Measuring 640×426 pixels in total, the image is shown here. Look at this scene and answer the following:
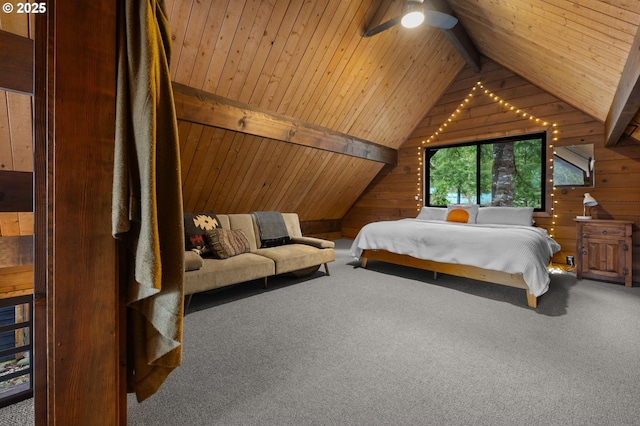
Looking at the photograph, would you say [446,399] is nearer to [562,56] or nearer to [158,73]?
[158,73]

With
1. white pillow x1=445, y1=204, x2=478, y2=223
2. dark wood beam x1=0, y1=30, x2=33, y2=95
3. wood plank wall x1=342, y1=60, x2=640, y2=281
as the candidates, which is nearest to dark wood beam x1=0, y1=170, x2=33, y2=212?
dark wood beam x1=0, y1=30, x2=33, y2=95

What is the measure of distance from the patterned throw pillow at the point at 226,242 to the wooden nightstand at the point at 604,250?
3.88m

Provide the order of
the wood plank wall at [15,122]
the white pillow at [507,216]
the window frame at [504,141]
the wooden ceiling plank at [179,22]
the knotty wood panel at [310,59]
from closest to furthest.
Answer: the wood plank wall at [15,122] → the wooden ceiling plank at [179,22] → the knotty wood panel at [310,59] → the white pillow at [507,216] → the window frame at [504,141]

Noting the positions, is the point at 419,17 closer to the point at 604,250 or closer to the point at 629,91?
the point at 629,91

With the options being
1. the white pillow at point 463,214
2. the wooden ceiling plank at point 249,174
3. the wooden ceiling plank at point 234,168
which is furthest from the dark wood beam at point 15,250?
the white pillow at point 463,214

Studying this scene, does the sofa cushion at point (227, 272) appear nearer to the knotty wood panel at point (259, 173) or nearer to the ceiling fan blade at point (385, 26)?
the knotty wood panel at point (259, 173)

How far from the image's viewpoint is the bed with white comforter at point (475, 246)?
→ 2633 mm

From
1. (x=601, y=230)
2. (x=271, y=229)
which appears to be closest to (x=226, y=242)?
(x=271, y=229)

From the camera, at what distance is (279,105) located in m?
3.55

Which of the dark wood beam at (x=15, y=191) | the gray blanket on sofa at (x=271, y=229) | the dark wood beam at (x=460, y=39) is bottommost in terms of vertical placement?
the gray blanket on sofa at (x=271, y=229)

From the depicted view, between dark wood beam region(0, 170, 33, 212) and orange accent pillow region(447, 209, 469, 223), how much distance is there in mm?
4470

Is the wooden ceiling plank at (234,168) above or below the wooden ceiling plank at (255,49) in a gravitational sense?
below

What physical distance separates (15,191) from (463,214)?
15.1 ft

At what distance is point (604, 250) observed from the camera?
11.0 feet
